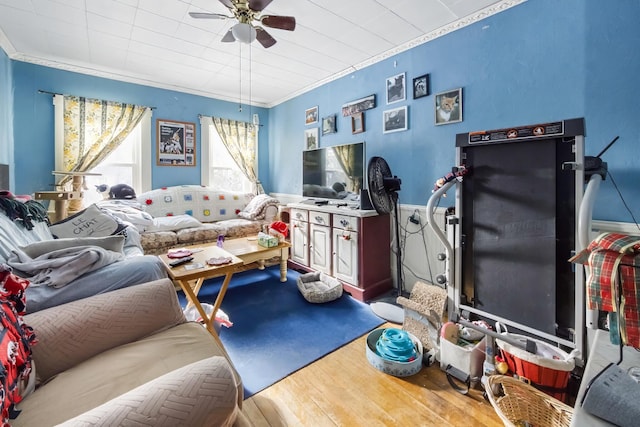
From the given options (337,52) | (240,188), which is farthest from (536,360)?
(240,188)

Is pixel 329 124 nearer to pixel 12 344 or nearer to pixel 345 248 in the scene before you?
pixel 345 248

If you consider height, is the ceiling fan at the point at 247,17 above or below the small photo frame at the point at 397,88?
above

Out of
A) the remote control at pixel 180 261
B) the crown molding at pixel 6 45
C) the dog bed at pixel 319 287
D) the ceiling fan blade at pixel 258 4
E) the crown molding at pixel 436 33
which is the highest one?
the crown molding at pixel 6 45

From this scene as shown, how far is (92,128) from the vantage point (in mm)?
3488

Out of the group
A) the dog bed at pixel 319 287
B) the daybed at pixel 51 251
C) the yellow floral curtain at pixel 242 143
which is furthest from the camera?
the yellow floral curtain at pixel 242 143

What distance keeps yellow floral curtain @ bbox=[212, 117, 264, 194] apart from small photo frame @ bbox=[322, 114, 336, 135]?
60.8 inches

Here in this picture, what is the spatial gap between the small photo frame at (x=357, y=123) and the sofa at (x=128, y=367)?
2595mm

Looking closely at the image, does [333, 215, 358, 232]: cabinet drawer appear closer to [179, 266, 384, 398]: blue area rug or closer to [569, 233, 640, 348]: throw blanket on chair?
[179, 266, 384, 398]: blue area rug

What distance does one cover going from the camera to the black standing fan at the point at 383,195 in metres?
2.35

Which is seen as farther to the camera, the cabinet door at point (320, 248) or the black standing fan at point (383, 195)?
the cabinet door at point (320, 248)

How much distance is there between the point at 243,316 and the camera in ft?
7.64

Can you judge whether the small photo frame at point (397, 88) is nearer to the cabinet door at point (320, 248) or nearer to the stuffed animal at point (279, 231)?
the cabinet door at point (320, 248)

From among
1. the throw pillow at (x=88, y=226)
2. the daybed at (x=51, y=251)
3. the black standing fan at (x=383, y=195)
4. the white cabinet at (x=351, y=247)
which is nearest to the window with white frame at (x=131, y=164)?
the throw pillow at (x=88, y=226)

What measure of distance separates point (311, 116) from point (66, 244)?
3122mm
